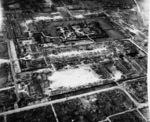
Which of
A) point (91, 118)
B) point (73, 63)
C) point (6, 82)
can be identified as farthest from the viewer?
point (73, 63)

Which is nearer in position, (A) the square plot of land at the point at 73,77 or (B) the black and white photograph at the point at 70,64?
(B) the black and white photograph at the point at 70,64

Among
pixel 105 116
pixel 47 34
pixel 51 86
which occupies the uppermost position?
pixel 47 34

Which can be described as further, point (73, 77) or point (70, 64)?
point (70, 64)

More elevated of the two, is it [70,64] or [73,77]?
[70,64]

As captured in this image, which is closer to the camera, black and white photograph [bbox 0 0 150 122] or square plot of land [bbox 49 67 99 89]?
→ black and white photograph [bbox 0 0 150 122]

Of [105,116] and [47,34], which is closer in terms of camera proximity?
[105,116]

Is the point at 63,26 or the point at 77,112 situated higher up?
the point at 63,26

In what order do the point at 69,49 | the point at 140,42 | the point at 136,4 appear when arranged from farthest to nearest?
the point at 136,4, the point at 140,42, the point at 69,49

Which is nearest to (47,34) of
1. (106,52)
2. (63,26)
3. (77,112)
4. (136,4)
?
(63,26)

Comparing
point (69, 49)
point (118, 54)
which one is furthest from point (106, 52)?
point (69, 49)

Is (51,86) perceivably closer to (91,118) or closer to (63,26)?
(91,118)
